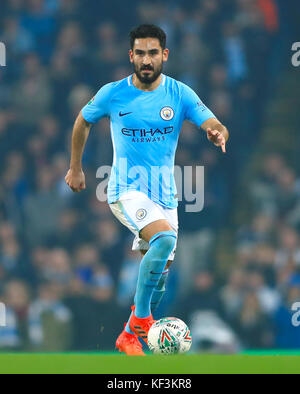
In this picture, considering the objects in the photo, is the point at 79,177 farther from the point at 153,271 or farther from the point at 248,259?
the point at 248,259

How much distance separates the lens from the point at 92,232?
12.6 m

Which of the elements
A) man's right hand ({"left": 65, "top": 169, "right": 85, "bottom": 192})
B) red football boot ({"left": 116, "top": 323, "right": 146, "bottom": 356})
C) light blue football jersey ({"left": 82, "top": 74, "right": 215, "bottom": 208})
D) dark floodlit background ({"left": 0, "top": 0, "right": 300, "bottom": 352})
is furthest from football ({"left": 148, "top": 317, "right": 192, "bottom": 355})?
dark floodlit background ({"left": 0, "top": 0, "right": 300, "bottom": 352})

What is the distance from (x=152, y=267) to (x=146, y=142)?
930mm

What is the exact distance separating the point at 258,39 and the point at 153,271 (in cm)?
840

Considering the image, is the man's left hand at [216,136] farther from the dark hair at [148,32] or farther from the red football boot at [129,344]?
the red football boot at [129,344]

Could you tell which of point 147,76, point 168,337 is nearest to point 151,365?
point 168,337

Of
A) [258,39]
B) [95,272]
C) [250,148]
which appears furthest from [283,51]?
[95,272]

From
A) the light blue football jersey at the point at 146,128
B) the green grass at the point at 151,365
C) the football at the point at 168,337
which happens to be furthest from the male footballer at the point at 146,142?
the green grass at the point at 151,365

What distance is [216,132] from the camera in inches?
264

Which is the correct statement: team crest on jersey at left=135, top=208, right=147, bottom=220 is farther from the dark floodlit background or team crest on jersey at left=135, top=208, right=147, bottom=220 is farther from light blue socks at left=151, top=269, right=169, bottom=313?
the dark floodlit background

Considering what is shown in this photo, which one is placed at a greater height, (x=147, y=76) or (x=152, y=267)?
(x=147, y=76)

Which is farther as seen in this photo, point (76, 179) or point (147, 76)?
point (76, 179)

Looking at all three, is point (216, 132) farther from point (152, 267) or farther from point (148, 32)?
point (152, 267)

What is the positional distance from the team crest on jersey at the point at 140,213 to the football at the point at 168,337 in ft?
2.57
